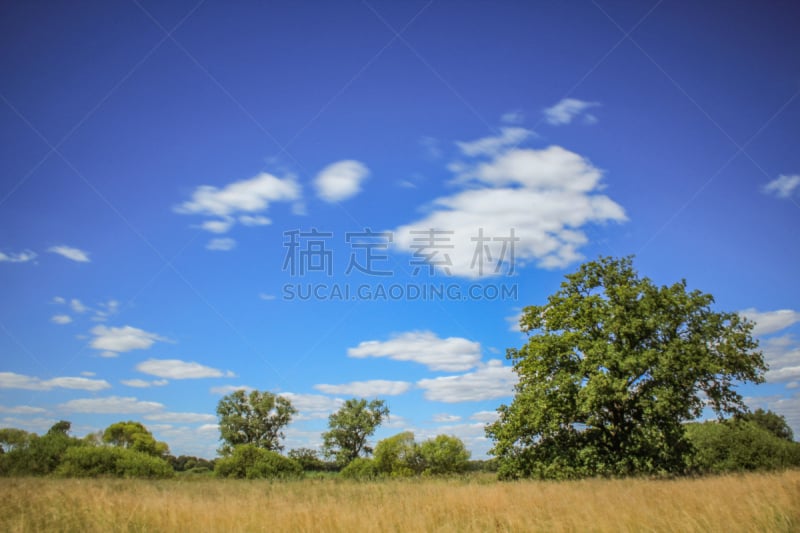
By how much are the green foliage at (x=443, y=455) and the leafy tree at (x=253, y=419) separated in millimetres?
20408

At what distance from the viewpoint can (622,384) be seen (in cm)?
1731

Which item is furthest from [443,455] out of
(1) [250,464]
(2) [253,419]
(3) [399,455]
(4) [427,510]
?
(4) [427,510]

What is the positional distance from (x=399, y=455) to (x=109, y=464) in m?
50.1

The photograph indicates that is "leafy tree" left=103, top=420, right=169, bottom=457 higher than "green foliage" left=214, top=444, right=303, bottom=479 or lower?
higher

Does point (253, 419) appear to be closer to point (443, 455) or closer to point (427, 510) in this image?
point (443, 455)

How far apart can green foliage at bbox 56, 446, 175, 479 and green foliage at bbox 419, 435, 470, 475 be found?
49.9 m

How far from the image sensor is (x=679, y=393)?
60.0ft

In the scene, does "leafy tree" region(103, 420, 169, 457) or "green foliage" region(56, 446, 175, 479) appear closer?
"green foliage" region(56, 446, 175, 479)

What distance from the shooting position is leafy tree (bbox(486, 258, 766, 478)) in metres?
18.0

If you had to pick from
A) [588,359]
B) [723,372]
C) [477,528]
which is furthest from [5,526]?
[723,372]

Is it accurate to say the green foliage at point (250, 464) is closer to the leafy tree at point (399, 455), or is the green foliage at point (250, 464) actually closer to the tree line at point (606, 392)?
the tree line at point (606, 392)

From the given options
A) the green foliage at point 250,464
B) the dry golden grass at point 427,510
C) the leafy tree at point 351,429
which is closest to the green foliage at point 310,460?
the leafy tree at point 351,429

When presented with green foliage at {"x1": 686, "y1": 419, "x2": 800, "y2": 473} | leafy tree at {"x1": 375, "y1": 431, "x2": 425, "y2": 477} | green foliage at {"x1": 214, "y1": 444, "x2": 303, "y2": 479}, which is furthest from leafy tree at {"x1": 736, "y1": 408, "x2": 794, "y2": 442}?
green foliage at {"x1": 214, "y1": 444, "x2": 303, "y2": 479}

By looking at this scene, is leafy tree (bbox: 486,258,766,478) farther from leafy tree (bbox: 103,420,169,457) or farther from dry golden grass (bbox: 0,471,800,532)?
leafy tree (bbox: 103,420,169,457)
